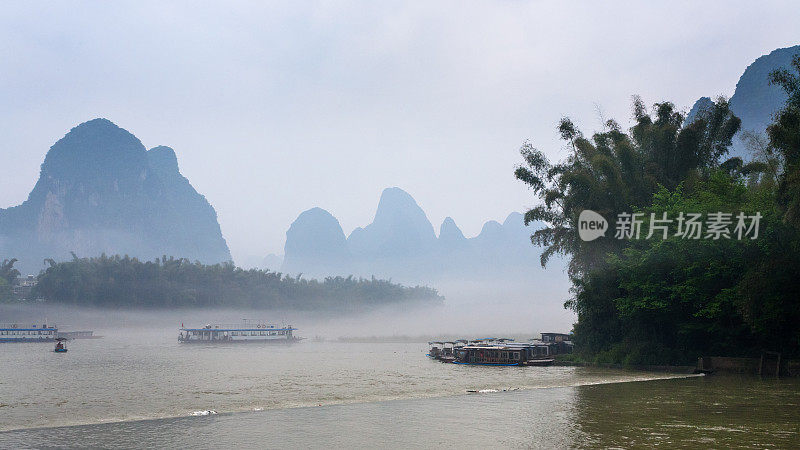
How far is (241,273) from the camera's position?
154 meters

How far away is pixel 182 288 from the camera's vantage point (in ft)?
471

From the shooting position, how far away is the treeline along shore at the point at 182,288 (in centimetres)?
12888

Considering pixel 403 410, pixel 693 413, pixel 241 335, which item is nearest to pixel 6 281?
pixel 241 335

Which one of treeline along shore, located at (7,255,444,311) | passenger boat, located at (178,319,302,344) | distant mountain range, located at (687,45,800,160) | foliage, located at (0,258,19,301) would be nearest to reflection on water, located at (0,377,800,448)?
passenger boat, located at (178,319,302,344)

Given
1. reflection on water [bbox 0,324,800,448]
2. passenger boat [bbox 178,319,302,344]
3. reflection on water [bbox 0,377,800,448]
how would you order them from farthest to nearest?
passenger boat [bbox 178,319,302,344], reflection on water [bbox 0,324,800,448], reflection on water [bbox 0,377,800,448]

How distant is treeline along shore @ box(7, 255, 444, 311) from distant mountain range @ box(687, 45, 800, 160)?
10437 centimetres

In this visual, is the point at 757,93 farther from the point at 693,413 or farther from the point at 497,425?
the point at 497,425

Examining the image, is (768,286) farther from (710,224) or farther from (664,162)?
(664,162)

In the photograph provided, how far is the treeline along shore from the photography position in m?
129

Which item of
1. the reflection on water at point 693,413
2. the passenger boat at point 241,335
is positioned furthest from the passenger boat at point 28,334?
the reflection on water at point 693,413

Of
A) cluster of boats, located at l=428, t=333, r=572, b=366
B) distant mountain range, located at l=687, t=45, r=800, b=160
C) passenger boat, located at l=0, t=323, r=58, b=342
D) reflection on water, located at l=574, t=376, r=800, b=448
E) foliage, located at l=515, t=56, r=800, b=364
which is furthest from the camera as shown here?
distant mountain range, located at l=687, t=45, r=800, b=160

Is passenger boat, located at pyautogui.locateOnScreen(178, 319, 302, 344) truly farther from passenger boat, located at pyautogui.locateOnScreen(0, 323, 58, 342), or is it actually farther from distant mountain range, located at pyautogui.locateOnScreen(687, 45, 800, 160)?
distant mountain range, located at pyautogui.locateOnScreen(687, 45, 800, 160)

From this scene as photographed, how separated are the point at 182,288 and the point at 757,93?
15543 cm

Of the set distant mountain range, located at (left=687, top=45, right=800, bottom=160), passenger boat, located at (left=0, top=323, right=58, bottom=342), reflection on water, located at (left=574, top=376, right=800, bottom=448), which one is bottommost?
passenger boat, located at (left=0, top=323, right=58, bottom=342)
